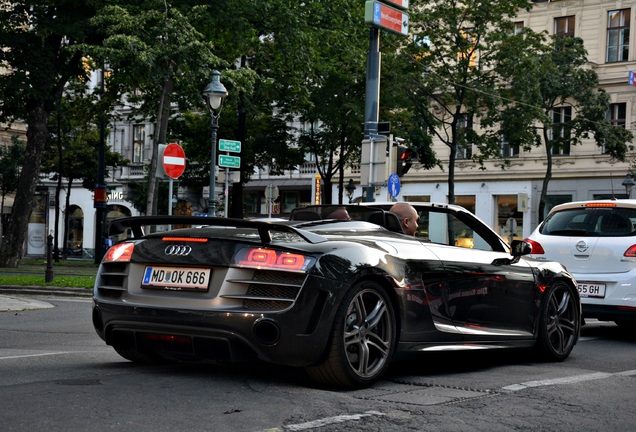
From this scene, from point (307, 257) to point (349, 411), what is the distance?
1.02 meters

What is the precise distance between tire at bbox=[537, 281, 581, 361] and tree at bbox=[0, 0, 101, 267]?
2088 centimetres

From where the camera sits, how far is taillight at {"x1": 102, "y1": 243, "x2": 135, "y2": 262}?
6641mm

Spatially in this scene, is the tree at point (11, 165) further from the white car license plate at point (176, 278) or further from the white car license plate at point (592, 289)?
the white car license plate at point (176, 278)

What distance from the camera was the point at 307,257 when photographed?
6.01m

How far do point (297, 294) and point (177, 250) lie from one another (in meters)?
0.89

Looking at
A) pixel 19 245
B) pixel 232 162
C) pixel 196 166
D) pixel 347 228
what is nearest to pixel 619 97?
pixel 196 166

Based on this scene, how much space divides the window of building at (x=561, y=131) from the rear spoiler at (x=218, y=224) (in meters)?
40.0

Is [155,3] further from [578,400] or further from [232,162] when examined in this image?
[578,400]

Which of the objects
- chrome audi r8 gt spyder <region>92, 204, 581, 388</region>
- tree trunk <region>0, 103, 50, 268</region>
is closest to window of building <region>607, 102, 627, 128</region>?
tree trunk <region>0, 103, 50, 268</region>

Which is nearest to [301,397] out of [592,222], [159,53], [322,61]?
[592,222]

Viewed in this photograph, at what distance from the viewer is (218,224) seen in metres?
6.37

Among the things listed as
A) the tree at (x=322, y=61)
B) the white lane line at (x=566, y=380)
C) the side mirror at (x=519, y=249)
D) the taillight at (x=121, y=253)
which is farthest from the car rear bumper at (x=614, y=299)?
the tree at (x=322, y=61)

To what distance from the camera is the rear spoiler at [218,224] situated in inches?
239

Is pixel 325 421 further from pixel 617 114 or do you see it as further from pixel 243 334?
pixel 617 114
